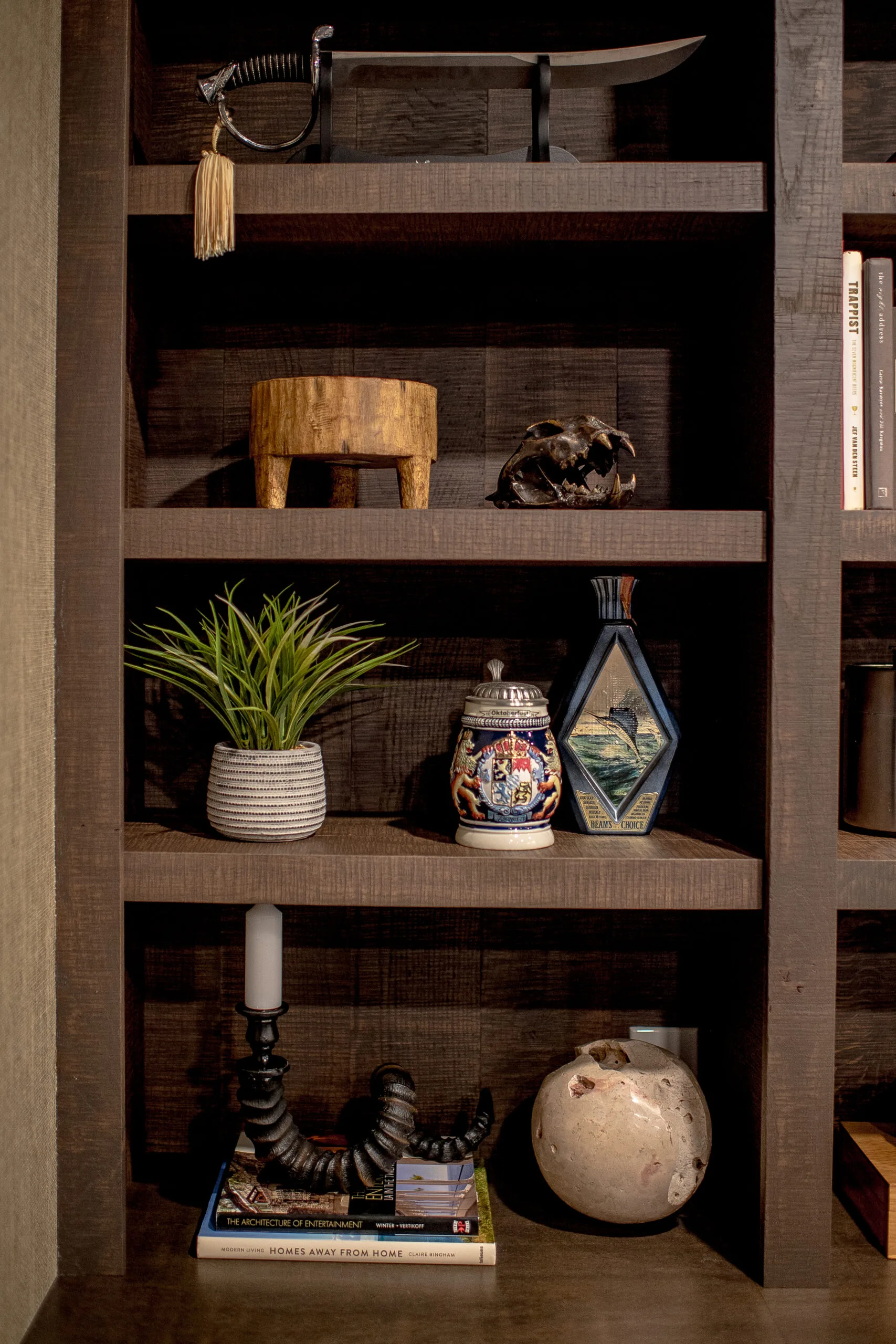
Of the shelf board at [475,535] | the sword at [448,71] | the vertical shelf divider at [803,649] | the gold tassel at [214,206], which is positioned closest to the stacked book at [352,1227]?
the vertical shelf divider at [803,649]

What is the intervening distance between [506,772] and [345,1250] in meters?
0.56

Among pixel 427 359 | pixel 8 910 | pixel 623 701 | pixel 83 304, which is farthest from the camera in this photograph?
pixel 427 359

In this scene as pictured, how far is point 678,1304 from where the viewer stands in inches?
40.4

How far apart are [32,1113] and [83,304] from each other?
0.85 metres

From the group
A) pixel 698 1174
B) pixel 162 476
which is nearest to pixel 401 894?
pixel 698 1174

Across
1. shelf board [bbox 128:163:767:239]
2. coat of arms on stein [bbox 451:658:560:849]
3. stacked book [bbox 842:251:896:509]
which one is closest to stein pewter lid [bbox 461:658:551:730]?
coat of arms on stein [bbox 451:658:560:849]

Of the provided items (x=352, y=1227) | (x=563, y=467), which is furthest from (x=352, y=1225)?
(x=563, y=467)

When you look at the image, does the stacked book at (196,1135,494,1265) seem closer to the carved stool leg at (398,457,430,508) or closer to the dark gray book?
the carved stool leg at (398,457,430,508)

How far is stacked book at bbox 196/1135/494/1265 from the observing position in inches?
42.9

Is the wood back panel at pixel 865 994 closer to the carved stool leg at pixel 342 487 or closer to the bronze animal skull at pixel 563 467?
the bronze animal skull at pixel 563 467

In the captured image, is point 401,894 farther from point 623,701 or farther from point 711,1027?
point 711,1027

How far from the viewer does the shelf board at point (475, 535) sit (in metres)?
1.05

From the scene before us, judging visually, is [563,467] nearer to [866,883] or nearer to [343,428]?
[343,428]

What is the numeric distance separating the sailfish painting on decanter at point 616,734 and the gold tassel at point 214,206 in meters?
0.57
